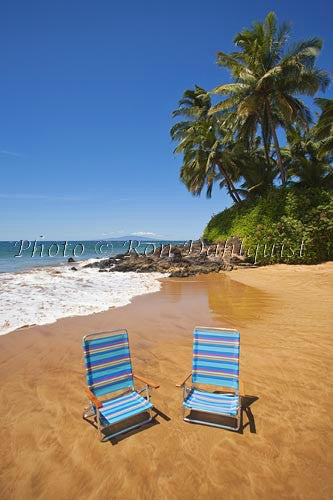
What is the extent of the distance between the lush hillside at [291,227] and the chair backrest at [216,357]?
51.8ft

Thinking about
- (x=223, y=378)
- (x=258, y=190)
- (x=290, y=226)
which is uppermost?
(x=258, y=190)

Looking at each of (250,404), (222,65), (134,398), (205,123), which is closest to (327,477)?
(250,404)

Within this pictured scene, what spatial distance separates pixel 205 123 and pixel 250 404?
26837 millimetres

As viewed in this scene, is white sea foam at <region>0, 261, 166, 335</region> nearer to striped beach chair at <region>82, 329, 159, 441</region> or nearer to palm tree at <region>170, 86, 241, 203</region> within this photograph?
striped beach chair at <region>82, 329, 159, 441</region>

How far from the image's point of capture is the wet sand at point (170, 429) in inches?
115

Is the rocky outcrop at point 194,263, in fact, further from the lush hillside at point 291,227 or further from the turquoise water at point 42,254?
the turquoise water at point 42,254

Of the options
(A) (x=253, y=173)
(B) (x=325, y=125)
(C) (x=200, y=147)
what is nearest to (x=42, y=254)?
(C) (x=200, y=147)

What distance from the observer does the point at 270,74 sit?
18672 millimetres

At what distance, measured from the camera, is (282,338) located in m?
6.76

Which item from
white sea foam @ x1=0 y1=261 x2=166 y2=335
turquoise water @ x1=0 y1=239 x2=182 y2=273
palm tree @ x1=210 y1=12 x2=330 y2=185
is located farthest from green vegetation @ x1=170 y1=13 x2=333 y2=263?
turquoise water @ x1=0 y1=239 x2=182 y2=273

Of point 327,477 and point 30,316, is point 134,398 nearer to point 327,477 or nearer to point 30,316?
point 327,477

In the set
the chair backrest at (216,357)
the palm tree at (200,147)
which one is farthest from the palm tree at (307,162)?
the chair backrest at (216,357)

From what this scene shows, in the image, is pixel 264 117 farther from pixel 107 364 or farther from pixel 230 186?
pixel 107 364

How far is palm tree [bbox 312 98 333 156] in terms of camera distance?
19016mm
